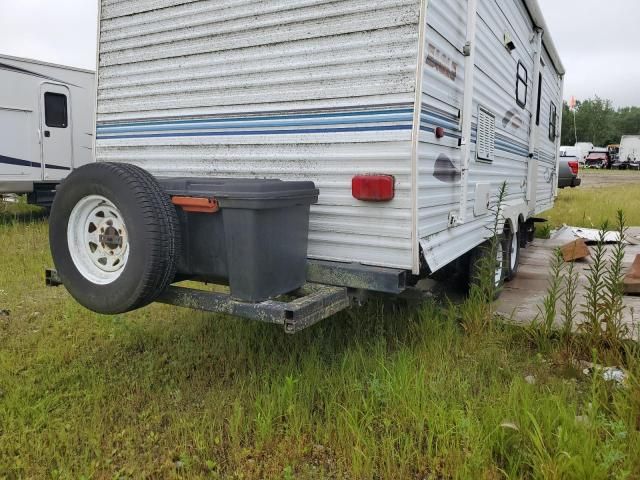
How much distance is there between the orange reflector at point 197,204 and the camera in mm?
2848

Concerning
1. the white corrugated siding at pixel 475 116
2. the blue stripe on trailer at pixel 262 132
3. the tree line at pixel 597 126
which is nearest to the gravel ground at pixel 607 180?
the white corrugated siding at pixel 475 116

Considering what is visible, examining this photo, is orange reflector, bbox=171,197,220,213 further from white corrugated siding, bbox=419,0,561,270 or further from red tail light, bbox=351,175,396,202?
white corrugated siding, bbox=419,0,561,270

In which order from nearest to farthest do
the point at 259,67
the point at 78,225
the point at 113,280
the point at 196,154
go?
the point at 113,280
the point at 78,225
the point at 259,67
the point at 196,154

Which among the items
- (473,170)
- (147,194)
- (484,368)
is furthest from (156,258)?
Result: (473,170)

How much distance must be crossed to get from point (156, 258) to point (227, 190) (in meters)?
0.51

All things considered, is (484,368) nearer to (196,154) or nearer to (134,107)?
(196,154)

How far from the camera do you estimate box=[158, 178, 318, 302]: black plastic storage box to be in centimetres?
278

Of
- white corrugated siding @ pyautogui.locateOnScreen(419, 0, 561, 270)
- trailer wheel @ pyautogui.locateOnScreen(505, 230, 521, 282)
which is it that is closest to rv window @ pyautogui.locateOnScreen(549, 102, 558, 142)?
white corrugated siding @ pyautogui.locateOnScreen(419, 0, 561, 270)

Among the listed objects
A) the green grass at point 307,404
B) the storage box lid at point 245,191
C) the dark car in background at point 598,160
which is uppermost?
the dark car in background at point 598,160

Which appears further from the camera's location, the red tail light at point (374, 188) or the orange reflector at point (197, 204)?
the red tail light at point (374, 188)

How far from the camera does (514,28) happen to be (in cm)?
519

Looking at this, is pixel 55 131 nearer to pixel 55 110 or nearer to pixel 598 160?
pixel 55 110

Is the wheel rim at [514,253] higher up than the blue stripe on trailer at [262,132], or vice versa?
the blue stripe on trailer at [262,132]

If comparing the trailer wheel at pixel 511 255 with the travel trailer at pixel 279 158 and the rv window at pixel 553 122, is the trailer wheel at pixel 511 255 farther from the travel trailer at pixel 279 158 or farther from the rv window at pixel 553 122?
the rv window at pixel 553 122
